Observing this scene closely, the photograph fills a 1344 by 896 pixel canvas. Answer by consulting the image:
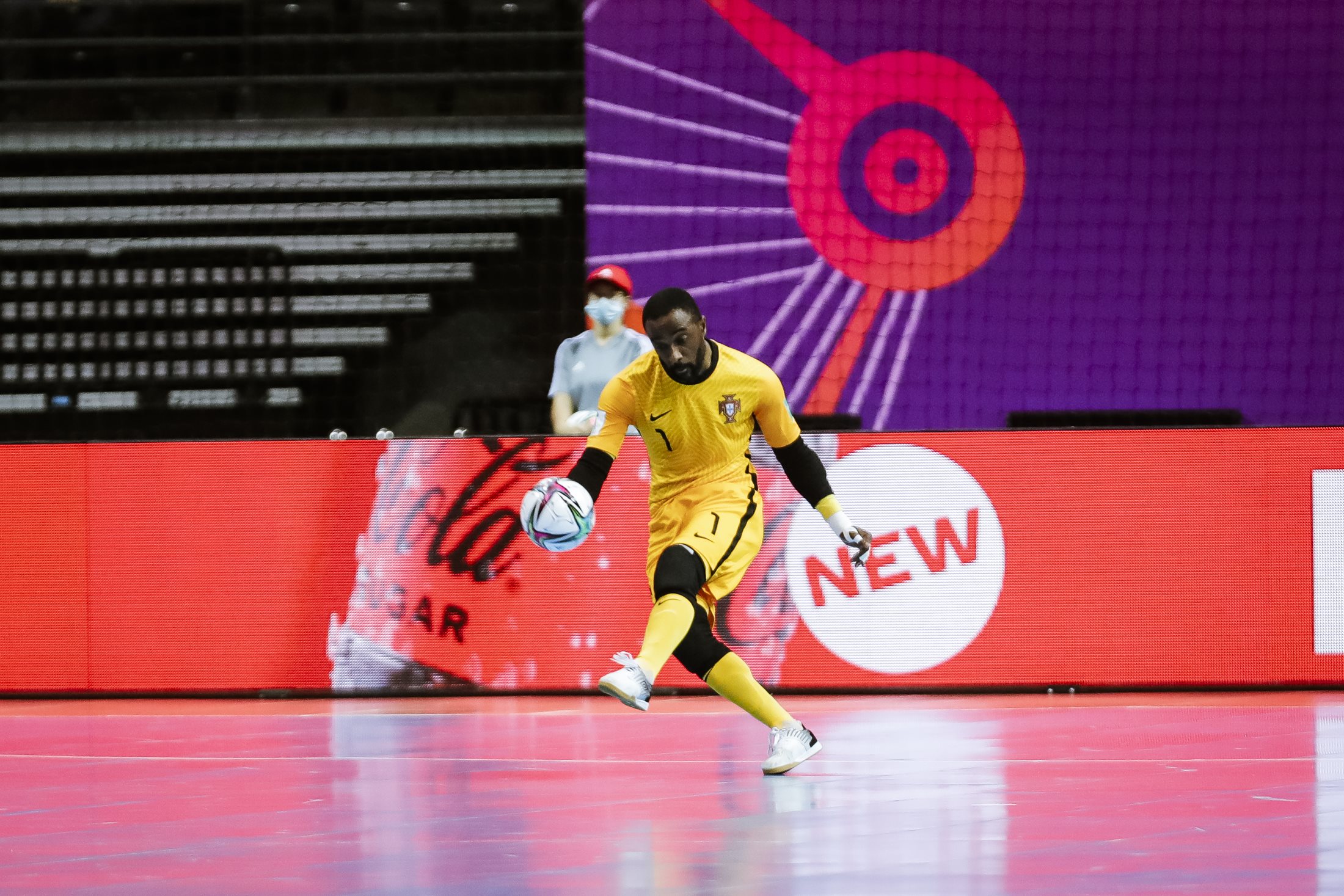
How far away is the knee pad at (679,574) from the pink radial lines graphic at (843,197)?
8534 mm

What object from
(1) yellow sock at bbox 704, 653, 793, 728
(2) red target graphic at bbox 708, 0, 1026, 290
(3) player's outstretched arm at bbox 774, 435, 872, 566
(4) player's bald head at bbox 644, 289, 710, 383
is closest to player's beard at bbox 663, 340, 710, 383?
(4) player's bald head at bbox 644, 289, 710, 383

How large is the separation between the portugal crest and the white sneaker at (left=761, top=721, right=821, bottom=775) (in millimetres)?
1230

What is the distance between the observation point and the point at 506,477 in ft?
29.8

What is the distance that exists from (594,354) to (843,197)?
248 inches

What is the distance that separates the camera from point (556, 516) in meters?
6.00

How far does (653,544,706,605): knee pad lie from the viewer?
5969 mm

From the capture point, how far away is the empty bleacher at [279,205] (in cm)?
1647

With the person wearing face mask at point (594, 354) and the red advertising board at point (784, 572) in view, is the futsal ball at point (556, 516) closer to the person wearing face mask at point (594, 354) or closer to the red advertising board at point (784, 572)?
the red advertising board at point (784, 572)

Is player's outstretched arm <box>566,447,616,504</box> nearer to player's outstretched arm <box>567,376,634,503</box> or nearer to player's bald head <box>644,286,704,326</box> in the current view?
player's outstretched arm <box>567,376,634,503</box>

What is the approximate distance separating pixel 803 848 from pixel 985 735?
9.09 ft

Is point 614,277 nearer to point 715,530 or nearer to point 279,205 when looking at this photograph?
point 715,530

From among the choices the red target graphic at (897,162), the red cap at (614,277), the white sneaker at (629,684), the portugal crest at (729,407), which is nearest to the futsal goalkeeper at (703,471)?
the portugal crest at (729,407)

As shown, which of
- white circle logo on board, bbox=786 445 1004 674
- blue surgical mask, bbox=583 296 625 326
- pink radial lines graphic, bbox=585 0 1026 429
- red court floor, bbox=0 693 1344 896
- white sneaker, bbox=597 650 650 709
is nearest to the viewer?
red court floor, bbox=0 693 1344 896

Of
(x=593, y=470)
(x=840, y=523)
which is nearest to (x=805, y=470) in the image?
(x=840, y=523)
